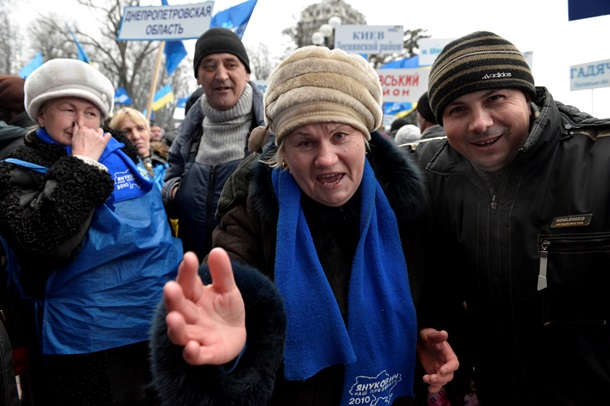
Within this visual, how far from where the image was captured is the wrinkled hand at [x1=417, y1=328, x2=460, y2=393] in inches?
64.3

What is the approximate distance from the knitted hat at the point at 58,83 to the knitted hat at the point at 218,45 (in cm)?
91

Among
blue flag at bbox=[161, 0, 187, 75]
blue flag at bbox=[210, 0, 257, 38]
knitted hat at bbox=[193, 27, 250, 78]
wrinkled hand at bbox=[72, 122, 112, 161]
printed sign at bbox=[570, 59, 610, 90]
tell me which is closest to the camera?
wrinkled hand at bbox=[72, 122, 112, 161]

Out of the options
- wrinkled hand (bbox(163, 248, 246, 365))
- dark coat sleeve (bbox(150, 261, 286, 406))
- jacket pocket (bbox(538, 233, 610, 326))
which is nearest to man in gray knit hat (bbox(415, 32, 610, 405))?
jacket pocket (bbox(538, 233, 610, 326))

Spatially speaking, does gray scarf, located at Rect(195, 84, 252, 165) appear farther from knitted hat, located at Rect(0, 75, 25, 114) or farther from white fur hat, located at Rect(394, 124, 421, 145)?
white fur hat, located at Rect(394, 124, 421, 145)

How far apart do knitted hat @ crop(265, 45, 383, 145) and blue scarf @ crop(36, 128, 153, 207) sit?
3.03 feet

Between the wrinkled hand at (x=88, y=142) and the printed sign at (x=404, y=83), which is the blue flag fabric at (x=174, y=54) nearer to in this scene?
the printed sign at (x=404, y=83)

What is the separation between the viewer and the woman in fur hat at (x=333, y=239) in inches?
60.2

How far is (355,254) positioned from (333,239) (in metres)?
0.11

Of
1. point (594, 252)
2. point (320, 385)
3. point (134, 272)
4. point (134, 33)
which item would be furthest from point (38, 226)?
point (134, 33)

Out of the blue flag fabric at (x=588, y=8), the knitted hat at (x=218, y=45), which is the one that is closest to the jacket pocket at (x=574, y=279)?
the knitted hat at (x=218, y=45)

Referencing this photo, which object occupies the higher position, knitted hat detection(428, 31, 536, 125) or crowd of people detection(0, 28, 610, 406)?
knitted hat detection(428, 31, 536, 125)

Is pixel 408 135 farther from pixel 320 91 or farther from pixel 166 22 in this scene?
pixel 320 91

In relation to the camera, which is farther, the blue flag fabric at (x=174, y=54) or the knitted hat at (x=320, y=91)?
the blue flag fabric at (x=174, y=54)

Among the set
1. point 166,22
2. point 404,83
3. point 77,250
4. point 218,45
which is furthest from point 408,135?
point 77,250
